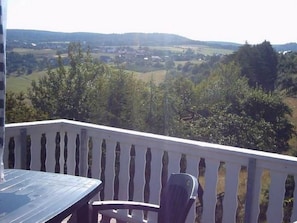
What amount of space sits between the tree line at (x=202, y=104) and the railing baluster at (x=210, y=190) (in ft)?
20.8

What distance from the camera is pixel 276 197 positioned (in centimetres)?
236

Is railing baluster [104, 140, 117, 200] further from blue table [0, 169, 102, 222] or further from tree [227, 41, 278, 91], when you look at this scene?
tree [227, 41, 278, 91]

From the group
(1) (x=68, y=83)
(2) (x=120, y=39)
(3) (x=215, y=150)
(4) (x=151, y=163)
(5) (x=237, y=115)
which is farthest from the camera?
(1) (x=68, y=83)

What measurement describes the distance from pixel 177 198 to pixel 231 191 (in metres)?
0.86

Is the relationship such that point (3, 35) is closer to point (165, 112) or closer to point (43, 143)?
point (43, 143)

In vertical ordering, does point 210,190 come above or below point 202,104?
above

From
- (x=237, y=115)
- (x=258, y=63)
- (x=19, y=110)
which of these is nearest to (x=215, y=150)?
(x=19, y=110)

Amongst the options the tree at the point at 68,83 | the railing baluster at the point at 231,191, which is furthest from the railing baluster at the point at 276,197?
the tree at the point at 68,83

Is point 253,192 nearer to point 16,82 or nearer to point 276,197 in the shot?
point 276,197

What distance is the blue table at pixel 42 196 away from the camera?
1492 millimetres

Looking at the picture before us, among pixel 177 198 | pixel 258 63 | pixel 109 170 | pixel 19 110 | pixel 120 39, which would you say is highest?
pixel 120 39

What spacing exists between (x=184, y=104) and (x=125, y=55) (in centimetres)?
447

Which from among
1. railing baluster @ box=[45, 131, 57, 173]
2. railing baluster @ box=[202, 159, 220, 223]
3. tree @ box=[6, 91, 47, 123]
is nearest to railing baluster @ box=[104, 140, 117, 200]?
railing baluster @ box=[45, 131, 57, 173]

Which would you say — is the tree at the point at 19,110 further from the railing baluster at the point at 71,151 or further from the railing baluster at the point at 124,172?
the railing baluster at the point at 124,172
